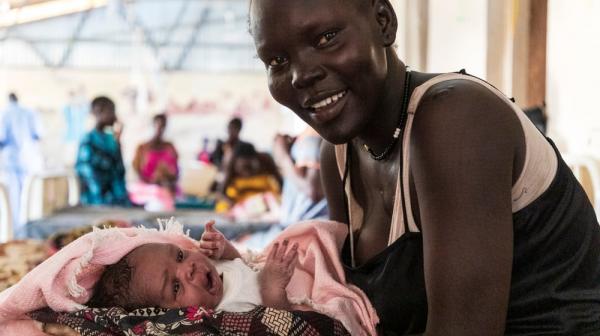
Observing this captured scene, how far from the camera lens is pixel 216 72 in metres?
11.6

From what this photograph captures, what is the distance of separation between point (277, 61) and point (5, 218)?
12.4 feet

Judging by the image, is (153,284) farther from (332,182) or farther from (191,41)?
(191,41)

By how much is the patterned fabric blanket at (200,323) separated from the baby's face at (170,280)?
17 centimetres

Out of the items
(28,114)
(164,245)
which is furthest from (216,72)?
(164,245)

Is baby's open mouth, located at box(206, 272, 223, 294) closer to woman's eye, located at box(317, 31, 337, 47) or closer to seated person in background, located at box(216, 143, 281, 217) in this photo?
woman's eye, located at box(317, 31, 337, 47)

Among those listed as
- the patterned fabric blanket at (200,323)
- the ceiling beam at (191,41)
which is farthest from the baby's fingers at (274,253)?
the ceiling beam at (191,41)

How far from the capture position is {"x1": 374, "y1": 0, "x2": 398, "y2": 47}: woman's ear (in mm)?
1215

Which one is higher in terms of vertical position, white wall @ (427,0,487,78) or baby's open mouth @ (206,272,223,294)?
white wall @ (427,0,487,78)

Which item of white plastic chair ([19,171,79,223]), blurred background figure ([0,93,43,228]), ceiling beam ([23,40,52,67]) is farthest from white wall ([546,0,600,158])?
ceiling beam ([23,40,52,67])

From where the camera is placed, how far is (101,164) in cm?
625

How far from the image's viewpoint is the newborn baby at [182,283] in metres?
1.53

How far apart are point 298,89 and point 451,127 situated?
0.29 meters

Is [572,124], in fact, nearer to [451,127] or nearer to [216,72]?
[451,127]

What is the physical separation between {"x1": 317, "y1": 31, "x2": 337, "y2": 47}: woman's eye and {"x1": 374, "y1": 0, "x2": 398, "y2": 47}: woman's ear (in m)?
0.11
